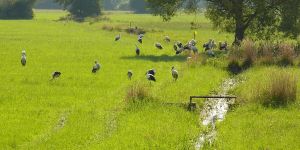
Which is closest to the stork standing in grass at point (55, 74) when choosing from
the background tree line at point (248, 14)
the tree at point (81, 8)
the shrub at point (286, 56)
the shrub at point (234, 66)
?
the shrub at point (234, 66)

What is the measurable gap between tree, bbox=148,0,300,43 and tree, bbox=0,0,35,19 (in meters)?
76.1

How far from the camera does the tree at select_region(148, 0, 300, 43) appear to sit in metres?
41.3

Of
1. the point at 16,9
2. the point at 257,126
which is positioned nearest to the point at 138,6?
the point at 16,9

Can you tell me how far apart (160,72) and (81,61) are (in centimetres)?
710

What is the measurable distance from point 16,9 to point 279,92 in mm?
102946

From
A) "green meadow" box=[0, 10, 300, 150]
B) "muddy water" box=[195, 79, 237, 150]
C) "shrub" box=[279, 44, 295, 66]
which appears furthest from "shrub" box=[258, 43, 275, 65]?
"muddy water" box=[195, 79, 237, 150]

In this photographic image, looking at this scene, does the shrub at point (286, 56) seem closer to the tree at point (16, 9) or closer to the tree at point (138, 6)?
the tree at point (16, 9)

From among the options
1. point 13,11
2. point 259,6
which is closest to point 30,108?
point 259,6

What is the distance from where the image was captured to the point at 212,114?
772 inches

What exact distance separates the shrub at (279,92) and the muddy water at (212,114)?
1441 mm

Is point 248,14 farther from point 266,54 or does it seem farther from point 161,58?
point 266,54

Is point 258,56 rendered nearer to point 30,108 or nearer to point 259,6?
point 259,6

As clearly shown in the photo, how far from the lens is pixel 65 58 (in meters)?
36.8

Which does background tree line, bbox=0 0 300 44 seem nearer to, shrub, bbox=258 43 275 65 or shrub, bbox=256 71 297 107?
shrub, bbox=258 43 275 65
